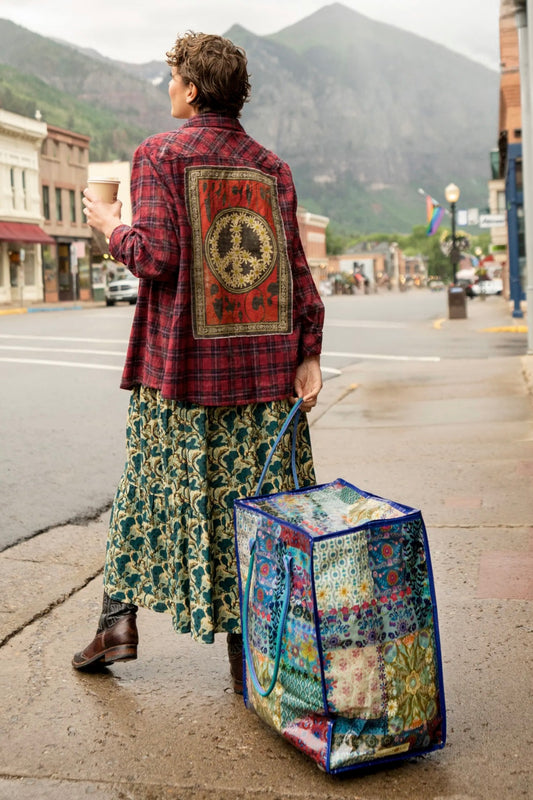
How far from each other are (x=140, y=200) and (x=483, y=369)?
1078 centimetres

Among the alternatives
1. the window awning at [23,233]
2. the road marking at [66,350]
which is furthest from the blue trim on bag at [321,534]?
the window awning at [23,233]

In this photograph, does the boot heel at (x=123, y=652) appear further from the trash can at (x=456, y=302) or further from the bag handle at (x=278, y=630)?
the trash can at (x=456, y=302)

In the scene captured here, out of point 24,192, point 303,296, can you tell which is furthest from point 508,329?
point 24,192

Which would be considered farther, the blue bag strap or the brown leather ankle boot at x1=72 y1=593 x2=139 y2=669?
the brown leather ankle boot at x1=72 y1=593 x2=139 y2=669

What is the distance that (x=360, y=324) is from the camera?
26688 mm

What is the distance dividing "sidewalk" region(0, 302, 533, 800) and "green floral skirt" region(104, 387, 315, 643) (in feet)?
0.99

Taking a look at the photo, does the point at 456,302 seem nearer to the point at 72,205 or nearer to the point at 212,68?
the point at 212,68

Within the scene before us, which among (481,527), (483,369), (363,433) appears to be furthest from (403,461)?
(483,369)

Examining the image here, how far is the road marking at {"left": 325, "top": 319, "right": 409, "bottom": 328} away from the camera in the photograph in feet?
84.5

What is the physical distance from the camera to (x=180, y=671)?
338cm

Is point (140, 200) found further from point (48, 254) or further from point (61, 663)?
point (48, 254)

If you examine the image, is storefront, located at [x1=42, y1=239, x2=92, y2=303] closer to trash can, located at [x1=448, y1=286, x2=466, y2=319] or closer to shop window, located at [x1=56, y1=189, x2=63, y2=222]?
shop window, located at [x1=56, y1=189, x2=63, y2=222]

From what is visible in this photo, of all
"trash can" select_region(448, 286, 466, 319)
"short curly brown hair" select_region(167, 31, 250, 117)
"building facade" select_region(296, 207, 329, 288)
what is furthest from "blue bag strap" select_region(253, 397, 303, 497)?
"building facade" select_region(296, 207, 329, 288)

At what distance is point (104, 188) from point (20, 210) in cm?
5427
